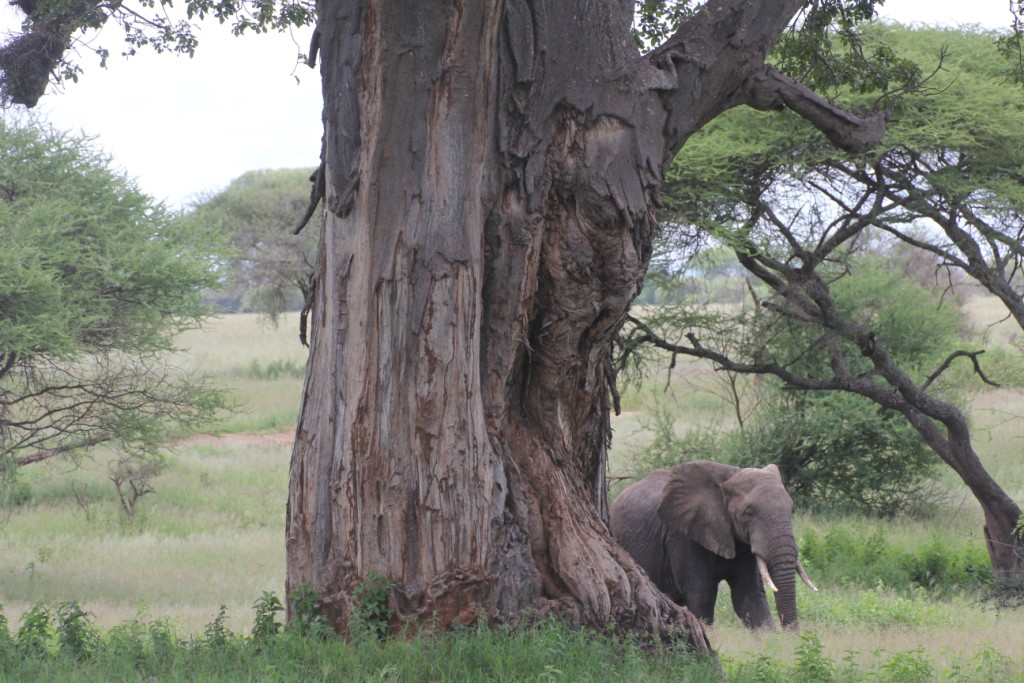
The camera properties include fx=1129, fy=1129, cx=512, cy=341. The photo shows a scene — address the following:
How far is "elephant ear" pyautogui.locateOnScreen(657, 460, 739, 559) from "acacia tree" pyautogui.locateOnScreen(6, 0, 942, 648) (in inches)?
132

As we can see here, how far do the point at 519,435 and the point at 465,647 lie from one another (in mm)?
1325

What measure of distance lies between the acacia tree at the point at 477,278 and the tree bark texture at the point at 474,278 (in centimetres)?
1

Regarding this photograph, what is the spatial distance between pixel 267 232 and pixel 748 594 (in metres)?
30.4

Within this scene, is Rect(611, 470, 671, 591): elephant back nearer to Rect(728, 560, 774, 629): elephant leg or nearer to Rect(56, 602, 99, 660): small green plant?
Rect(728, 560, 774, 629): elephant leg

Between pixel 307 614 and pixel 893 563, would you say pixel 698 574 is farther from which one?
pixel 307 614

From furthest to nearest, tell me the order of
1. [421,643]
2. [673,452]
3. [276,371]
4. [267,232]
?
[267,232] < [276,371] < [673,452] < [421,643]

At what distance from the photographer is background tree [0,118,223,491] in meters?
14.1

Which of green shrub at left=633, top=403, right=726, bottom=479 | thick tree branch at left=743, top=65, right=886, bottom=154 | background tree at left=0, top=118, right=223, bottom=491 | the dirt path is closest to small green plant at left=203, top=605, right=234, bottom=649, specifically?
thick tree branch at left=743, top=65, right=886, bottom=154

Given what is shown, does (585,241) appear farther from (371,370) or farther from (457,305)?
(371,370)

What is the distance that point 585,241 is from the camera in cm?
551

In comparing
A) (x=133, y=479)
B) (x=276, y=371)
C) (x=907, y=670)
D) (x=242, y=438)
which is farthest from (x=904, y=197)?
(x=276, y=371)

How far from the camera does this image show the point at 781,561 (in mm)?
8602

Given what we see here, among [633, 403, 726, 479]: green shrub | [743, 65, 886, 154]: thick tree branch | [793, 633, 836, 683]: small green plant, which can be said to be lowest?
[633, 403, 726, 479]: green shrub

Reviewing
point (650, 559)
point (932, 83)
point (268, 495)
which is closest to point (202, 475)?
point (268, 495)
